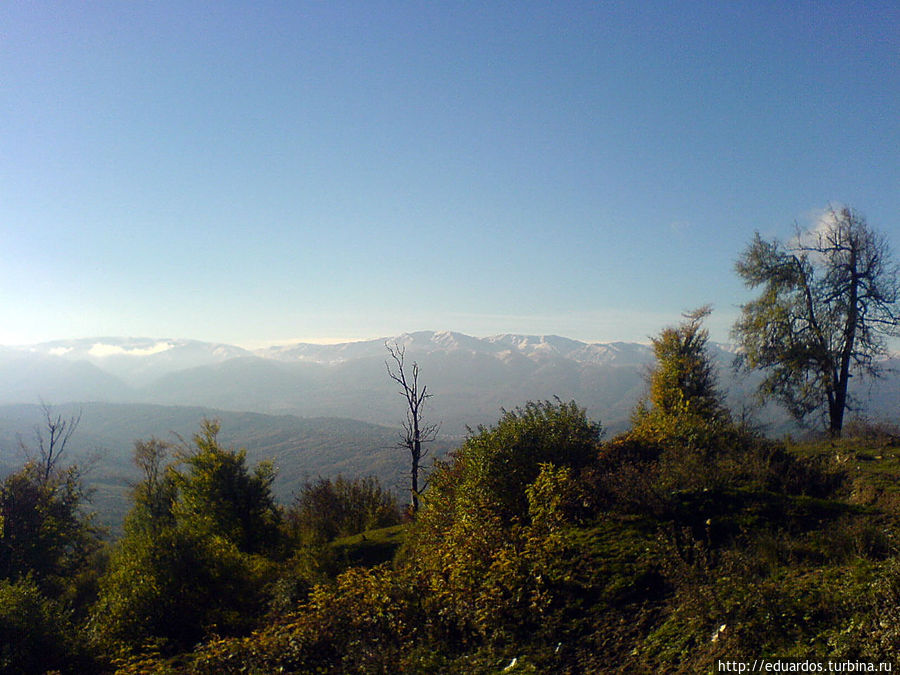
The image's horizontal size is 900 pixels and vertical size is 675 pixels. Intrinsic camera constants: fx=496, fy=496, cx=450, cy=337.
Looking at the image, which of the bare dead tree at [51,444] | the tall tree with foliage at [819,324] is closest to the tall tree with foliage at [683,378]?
the tall tree with foliage at [819,324]

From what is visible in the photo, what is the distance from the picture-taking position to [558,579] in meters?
7.14

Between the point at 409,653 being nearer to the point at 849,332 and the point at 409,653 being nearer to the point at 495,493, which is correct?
the point at 495,493

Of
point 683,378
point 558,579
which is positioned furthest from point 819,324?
point 558,579

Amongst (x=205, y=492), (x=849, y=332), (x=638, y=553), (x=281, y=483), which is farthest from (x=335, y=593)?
(x=281, y=483)

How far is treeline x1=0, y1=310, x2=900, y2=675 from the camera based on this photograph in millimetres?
5344

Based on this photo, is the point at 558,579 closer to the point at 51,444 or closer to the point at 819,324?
the point at 819,324

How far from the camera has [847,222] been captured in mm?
20109

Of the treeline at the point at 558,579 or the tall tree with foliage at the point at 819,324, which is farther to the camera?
the tall tree with foliage at the point at 819,324

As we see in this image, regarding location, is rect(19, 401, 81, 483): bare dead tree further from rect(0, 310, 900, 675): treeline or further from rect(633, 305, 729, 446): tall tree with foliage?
rect(633, 305, 729, 446): tall tree with foliage

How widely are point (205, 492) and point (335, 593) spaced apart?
41.0 feet

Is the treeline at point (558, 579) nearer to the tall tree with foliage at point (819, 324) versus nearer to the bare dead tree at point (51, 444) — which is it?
the tall tree with foliage at point (819, 324)

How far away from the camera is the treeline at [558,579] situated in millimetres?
5344

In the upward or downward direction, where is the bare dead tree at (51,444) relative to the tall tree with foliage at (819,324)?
downward

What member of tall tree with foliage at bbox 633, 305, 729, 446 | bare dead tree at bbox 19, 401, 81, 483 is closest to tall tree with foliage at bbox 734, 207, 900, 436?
tall tree with foliage at bbox 633, 305, 729, 446
